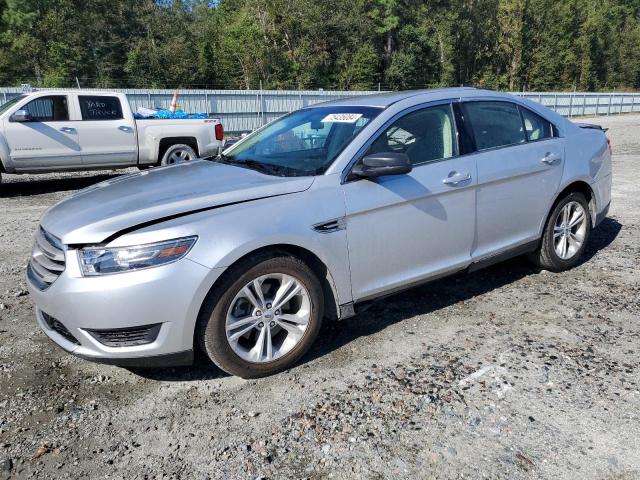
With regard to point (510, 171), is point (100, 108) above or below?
above

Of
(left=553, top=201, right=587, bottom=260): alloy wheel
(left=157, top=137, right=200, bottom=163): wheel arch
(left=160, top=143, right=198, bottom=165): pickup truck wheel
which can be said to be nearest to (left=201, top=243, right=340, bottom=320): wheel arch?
(left=553, top=201, right=587, bottom=260): alloy wheel

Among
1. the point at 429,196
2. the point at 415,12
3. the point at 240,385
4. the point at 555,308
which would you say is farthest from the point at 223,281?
the point at 415,12

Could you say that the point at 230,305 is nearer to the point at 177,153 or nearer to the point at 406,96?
the point at 406,96

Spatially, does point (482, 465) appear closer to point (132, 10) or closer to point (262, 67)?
point (262, 67)

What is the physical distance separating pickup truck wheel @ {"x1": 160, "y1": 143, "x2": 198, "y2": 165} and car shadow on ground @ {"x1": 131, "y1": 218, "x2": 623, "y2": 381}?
729 centimetres

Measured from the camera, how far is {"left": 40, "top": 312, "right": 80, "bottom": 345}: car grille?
9.40 feet

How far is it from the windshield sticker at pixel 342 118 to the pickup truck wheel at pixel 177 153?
23.4 feet

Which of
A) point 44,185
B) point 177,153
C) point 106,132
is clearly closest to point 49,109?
point 106,132

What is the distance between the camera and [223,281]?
2.83 metres

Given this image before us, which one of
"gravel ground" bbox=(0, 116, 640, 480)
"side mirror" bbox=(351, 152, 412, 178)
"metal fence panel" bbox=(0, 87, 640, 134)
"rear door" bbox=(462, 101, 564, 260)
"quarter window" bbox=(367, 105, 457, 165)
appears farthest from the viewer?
"metal fence panel" bbox=(0, 87, 640, 134)

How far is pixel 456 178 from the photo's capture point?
3.71m

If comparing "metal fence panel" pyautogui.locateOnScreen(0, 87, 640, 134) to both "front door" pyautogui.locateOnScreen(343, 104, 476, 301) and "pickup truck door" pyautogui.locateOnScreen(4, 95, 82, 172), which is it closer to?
"pickup truck door" pyautogui.locateOnScreen(4, 95, 82, 172)

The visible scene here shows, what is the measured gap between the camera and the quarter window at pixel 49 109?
30.2ft

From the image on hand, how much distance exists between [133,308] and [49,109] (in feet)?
27.0
